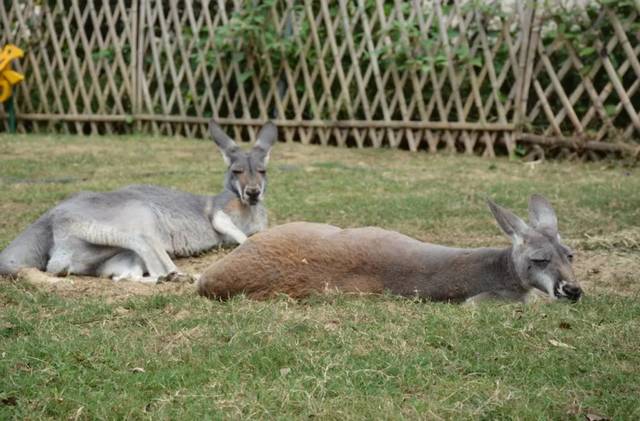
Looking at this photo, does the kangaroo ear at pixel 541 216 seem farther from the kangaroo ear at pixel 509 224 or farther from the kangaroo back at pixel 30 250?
the kangaroo back at pixel 30 250

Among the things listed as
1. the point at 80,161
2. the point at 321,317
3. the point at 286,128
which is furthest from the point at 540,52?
the point at 321,317

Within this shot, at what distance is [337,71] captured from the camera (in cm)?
1182

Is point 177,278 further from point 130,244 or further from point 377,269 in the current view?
point 377,269

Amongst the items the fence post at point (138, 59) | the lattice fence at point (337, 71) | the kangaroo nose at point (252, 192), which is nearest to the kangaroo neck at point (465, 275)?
the kangaroo nose at point (252, 192)

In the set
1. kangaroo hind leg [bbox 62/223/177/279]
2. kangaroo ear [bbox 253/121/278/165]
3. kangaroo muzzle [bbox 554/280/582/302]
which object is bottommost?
kangaroo hind leg [bbox 62/223/177/279]

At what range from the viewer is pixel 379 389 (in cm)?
319

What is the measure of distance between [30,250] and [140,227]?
2.37 ft

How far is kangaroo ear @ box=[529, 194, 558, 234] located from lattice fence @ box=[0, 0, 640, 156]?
18.9ft

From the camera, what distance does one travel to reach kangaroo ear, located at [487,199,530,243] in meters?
4.52

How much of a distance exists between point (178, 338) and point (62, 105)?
37.4 ft

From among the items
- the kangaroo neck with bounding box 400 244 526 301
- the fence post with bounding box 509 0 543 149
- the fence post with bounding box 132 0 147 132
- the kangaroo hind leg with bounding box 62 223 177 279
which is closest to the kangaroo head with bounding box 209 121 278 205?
the kangaroo hind leg with bounding box 62 223 177 279

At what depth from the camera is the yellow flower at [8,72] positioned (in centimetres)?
1349

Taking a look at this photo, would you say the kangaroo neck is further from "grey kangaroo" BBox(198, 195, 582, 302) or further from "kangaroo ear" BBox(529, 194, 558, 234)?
"kangaroo ear" BBox(529, 194, 558, 234)

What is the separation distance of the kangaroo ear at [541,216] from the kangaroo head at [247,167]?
2444 mm
